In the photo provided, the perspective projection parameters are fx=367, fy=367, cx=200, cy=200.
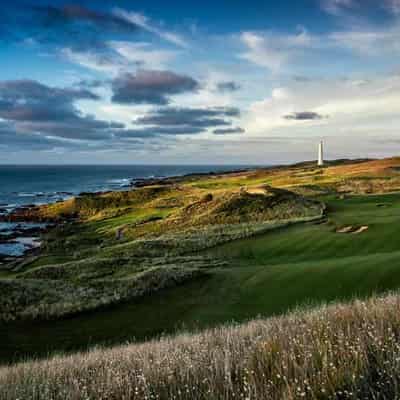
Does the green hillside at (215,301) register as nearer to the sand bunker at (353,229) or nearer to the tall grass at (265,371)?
the sand bunker at (353,229)

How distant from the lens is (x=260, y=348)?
4.44 m

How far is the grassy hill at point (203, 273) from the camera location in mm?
13344

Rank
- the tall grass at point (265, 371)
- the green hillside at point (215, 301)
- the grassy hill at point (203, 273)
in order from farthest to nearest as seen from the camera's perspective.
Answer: the grassy hill at point (203, 273)
the green hillside at point (215, 301)
the tall grass at point (265, 371)

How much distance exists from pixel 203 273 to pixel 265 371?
1548cm

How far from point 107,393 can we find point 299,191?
188 feet

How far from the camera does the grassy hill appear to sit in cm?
1334

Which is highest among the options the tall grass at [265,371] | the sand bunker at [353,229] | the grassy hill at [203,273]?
the tall grass at [265,371]

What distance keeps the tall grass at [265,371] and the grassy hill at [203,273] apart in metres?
5.91

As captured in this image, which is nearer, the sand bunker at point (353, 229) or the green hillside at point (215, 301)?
the green hillside at point (215, 301)

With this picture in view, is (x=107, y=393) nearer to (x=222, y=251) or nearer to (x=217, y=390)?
(x=217, y=390)

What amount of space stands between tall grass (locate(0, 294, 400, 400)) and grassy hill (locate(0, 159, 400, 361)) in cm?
591

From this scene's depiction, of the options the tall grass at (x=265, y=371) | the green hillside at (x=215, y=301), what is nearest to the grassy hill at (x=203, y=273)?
the green hillside at (x=215, y=301)

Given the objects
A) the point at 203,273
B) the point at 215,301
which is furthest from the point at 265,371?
the point at 203,273

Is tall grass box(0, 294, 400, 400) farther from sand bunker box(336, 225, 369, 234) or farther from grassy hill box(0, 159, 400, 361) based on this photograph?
sand bunker box(336, 225, 369, 234)
